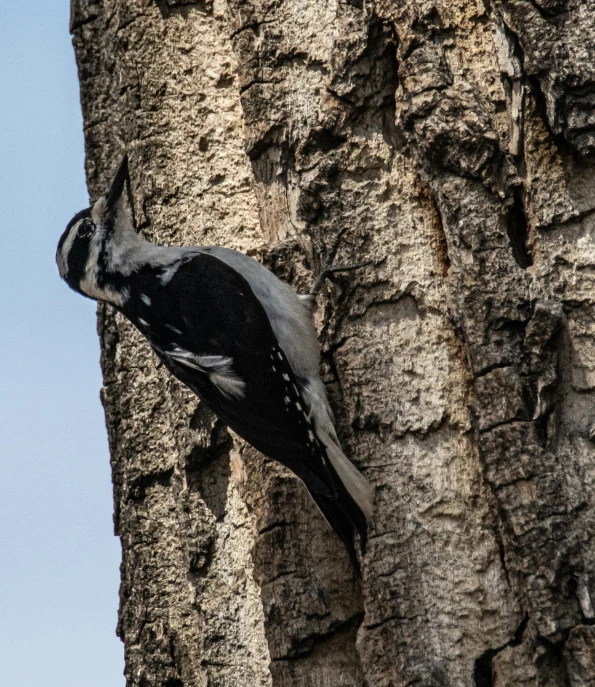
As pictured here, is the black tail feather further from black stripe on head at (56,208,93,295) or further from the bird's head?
black stripe on head at (56,208,93,295)

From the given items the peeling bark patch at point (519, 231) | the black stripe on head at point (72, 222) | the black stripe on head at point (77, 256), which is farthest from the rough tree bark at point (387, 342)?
the black stripe on head at point (77, 256)

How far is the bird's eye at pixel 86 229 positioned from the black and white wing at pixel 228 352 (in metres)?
0.32

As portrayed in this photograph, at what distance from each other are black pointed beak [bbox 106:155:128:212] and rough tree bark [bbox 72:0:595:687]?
0.15 feet

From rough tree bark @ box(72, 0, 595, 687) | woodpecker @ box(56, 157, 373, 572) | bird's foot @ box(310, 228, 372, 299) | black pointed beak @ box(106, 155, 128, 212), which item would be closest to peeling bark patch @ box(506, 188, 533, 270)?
rough tree bark @ box(72, 0, 595, 687)

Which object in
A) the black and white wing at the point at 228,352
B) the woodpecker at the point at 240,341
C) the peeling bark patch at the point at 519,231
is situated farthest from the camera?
the black and white wing at the point at 228,352

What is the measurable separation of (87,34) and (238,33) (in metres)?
0.85

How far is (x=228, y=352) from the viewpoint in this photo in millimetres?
3119

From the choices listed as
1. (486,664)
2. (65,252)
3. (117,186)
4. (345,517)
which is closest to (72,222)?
(65,252)

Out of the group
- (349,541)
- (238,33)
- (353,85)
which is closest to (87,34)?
(238,33)

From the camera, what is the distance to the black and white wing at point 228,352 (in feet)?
9.23

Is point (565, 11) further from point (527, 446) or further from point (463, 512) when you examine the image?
point (463, 512)

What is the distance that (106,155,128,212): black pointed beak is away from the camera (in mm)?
3250

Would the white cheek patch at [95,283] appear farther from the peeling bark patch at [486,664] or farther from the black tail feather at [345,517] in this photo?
the peeling bark patch at [486,664]

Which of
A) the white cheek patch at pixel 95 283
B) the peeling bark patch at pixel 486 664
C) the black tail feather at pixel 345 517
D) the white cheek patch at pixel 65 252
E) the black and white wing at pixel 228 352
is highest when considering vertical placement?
the white cheek patch at pixel 65 252
